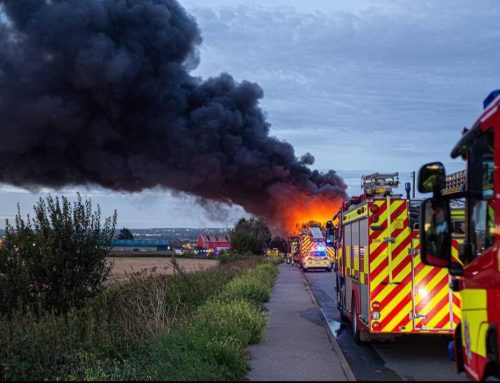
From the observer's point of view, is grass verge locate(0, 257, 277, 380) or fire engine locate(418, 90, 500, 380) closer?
fire engine locate(418, 90, 500, 380)

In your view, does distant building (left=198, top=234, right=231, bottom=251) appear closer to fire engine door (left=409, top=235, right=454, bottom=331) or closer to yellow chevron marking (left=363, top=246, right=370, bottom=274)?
yellow chevron marking (left=363, top=246, right=370, bottom=274)

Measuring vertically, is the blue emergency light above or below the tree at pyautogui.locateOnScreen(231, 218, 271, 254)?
above

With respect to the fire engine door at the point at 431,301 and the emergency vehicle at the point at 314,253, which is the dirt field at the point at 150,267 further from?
the fire engine door at the point at 431,301

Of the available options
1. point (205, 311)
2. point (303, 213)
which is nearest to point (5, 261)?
point (205, 311)

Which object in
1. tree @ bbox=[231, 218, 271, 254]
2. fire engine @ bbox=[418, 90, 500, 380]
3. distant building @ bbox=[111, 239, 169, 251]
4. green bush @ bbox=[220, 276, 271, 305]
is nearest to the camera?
fire engine @ bbox=[418, 90, 500, 380]

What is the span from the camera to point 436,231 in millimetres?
4691

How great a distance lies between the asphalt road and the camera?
7926 mm

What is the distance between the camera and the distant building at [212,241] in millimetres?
83375

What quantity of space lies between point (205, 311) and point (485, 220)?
7.09m

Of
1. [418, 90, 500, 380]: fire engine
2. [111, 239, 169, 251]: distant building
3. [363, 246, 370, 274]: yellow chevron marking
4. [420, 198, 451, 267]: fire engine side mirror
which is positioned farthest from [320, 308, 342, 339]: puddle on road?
[111, 239, 169, 251]: distant building

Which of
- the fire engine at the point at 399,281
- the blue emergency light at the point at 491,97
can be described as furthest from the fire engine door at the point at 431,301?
the blue emergency light at the point at 491,97

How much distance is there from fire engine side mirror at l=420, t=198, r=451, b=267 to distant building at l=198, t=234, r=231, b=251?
7704cm

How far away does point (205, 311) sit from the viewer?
35.5 feet

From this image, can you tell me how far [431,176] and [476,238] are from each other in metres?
0.55
